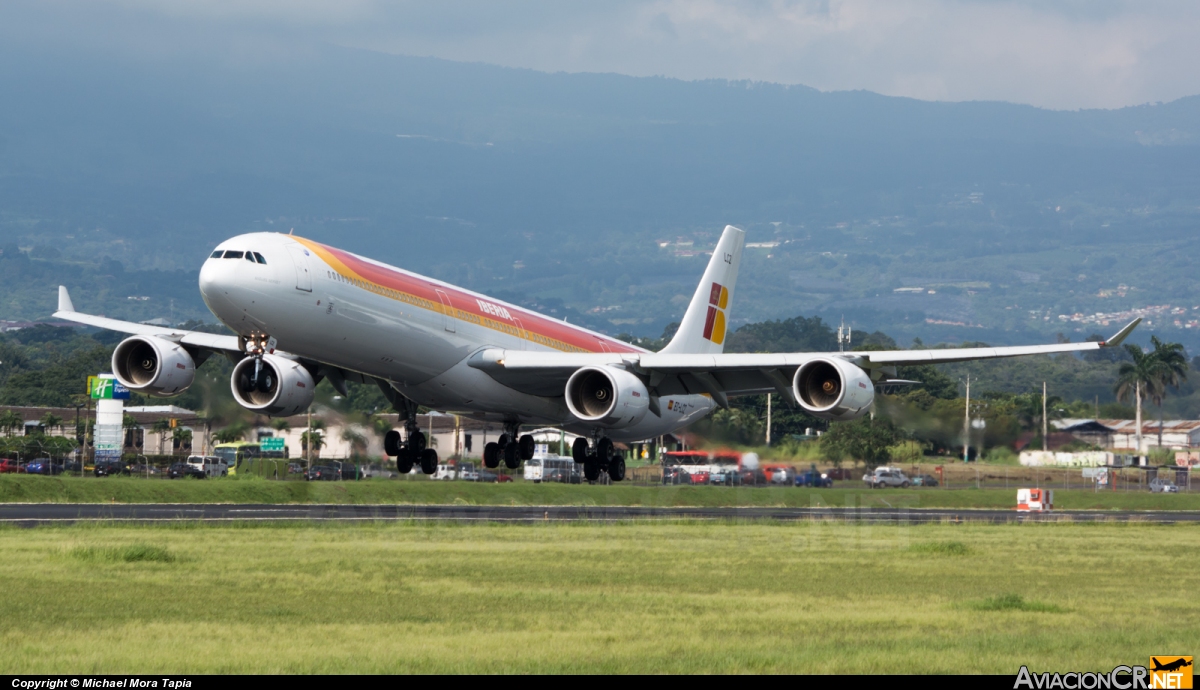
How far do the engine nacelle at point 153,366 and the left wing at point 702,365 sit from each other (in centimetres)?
825

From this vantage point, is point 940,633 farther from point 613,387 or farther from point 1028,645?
point 613,387

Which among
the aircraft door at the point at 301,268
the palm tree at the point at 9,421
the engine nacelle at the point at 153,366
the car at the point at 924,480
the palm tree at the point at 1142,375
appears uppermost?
the palm tree at the point at 1142,375

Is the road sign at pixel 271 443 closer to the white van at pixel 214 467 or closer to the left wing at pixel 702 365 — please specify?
the left wing at pixel 702 365

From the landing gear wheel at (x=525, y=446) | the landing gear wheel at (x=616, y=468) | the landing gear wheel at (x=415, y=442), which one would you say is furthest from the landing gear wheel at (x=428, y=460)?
the landing gear wheel at (x=616, y=468)

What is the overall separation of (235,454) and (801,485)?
94.6 feet

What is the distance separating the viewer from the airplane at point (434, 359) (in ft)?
110

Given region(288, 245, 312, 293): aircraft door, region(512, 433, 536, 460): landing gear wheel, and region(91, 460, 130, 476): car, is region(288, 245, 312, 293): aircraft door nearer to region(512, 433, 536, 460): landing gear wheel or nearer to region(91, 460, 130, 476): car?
region(512, 433, 536, 460): landing gear wheel

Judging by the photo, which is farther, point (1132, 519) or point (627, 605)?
point (1132, 519)

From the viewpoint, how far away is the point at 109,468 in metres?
77.2

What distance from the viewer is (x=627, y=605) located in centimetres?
2792

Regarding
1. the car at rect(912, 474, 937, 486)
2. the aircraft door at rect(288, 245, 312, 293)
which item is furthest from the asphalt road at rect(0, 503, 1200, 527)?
the aircraft door at rect(288, 245, 312, 293)

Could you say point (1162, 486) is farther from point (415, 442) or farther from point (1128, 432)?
point (415, 442)

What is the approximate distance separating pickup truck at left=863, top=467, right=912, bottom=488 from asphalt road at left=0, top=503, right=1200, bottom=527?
1380 millimetres
